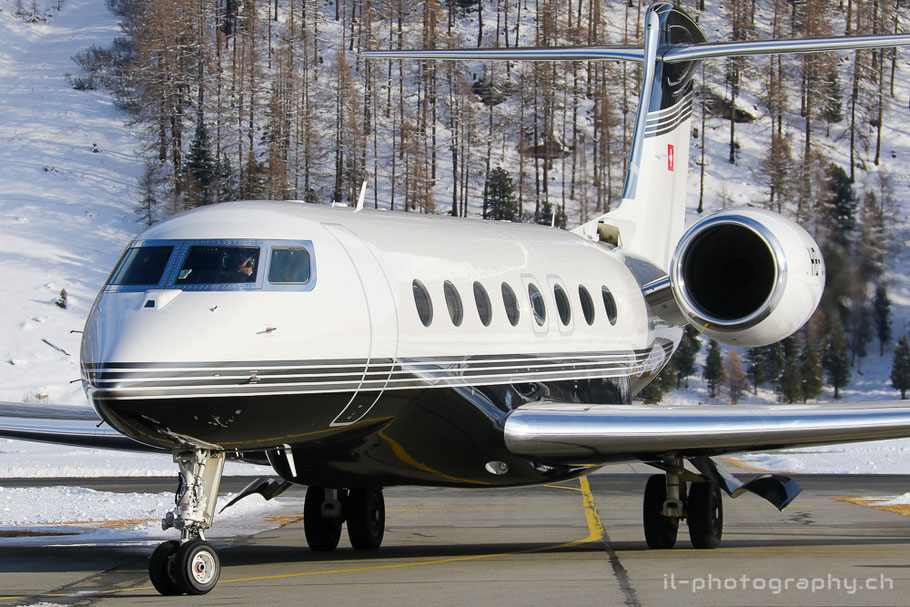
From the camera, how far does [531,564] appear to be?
38.9 ft

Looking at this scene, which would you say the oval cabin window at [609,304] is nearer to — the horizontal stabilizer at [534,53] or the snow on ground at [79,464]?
the horizontal stabilizer at [534,53]

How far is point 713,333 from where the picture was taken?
14547 millimetres

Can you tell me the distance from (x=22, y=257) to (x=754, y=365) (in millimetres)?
33969

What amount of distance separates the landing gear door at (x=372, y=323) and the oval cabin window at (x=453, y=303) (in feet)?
3.35

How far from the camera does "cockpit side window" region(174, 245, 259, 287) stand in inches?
387

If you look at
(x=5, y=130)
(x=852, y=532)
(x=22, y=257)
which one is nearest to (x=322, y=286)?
(x=852, y=532)

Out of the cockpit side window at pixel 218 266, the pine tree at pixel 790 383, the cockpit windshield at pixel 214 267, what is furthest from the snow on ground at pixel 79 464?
the pine tree at pixel 790 383

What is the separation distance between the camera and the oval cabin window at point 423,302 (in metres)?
11.6

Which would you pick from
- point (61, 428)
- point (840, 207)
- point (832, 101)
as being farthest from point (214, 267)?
point (832, 101)

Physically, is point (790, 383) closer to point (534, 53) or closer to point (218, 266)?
point (534, 53)

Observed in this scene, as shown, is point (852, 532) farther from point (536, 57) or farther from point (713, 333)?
point (536, 57)

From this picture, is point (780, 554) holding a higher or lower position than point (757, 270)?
lower

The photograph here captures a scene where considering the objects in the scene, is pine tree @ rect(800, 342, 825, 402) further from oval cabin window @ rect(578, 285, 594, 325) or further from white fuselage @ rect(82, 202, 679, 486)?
white fuselage @ rect(82, 202, 679, 486)

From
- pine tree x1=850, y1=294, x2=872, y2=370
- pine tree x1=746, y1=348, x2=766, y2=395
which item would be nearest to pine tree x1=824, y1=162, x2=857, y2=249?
pine tree x1=850, y1=294, x2=872, y2=370
